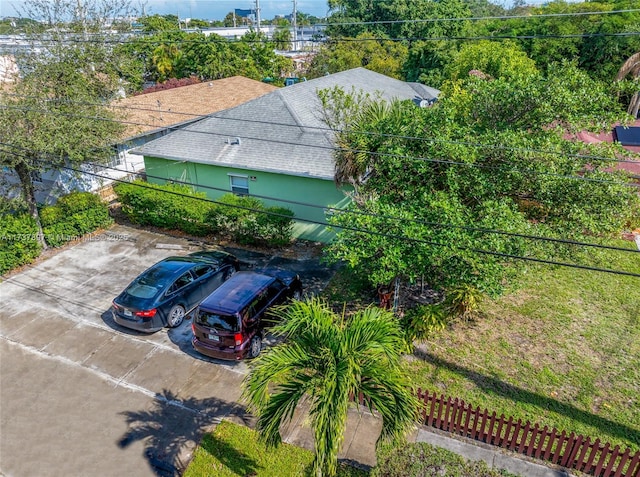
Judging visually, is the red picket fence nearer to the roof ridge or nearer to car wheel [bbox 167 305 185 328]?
car wheel [bbox 167 305 185 328]

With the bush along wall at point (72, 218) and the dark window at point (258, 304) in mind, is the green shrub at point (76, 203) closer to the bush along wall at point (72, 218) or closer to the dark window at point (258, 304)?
the bush along wall at point (72, 218)

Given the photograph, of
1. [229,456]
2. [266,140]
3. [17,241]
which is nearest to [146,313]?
[229,456]

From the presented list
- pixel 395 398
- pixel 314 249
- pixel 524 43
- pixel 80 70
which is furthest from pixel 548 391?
pixel 524 43

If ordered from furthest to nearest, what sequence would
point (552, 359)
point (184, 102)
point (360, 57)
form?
point (360, 57)
point (184, 102)
point (552, 359)

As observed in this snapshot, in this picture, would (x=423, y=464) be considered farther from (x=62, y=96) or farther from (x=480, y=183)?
(x=62, y=96)

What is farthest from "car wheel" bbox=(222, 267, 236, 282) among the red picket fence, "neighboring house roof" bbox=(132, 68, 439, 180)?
the red picket fence

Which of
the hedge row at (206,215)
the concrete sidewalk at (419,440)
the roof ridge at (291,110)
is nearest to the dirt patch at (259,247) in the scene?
the hedge row at (206,215)
